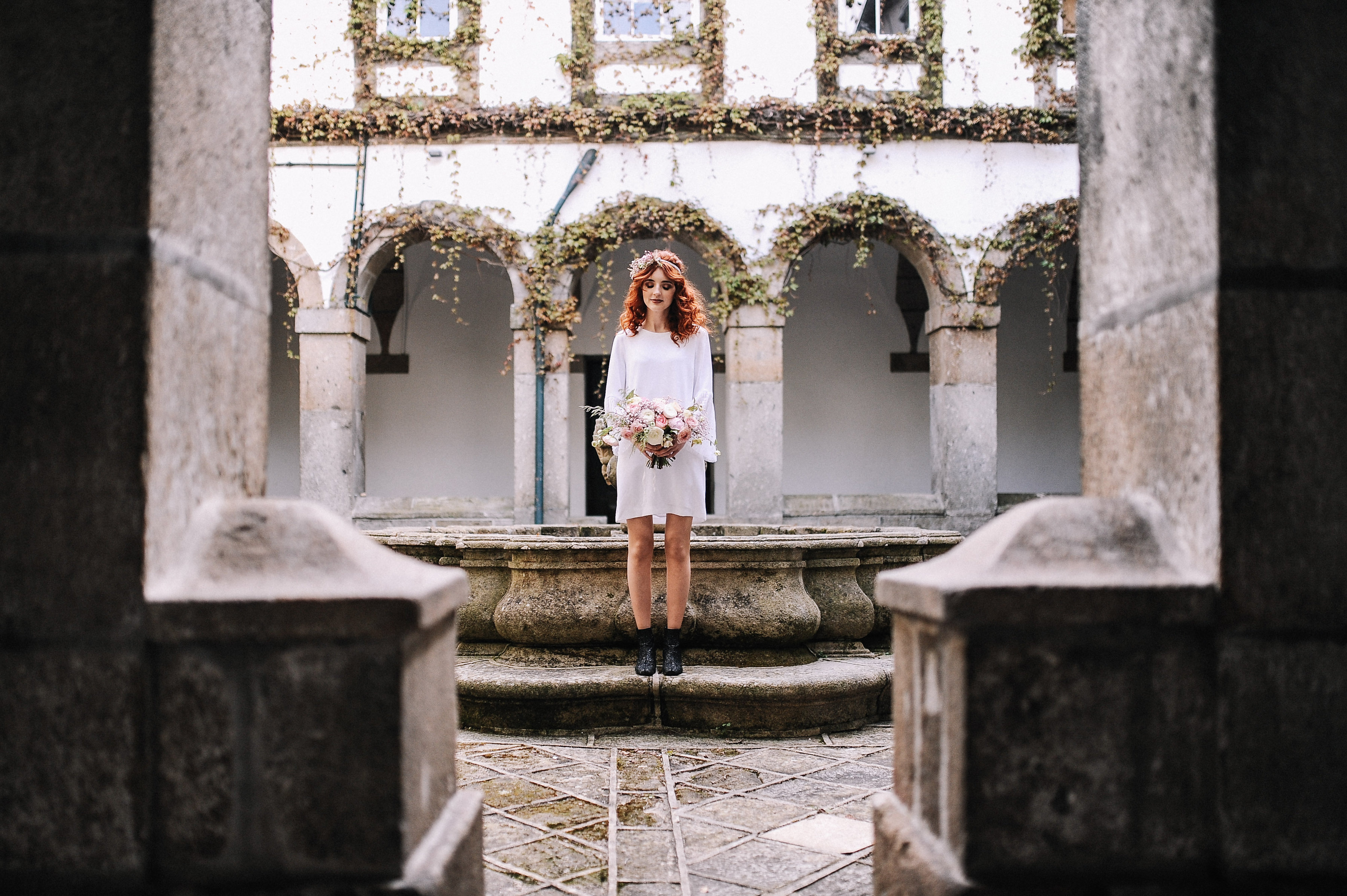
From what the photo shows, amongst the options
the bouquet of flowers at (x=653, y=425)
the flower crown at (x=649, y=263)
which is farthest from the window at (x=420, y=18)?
the bouquet of flowers at (x=653, y=425)

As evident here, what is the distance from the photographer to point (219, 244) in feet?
→ 5.09

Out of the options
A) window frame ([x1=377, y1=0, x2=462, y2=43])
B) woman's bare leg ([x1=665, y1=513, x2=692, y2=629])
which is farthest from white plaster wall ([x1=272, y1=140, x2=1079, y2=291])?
woman's bare leg ([x1=665, y1=513, x2=692, y2=629])

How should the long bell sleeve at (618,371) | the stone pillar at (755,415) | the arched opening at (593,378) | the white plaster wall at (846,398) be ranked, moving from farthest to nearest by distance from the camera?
the white plaster wall at (846,398) < the arched opening at (593,378) < the stone pillar at (755,415) < the long bell sleeve at (618,371)

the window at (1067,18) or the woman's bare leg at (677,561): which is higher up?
the window at (1067,18)

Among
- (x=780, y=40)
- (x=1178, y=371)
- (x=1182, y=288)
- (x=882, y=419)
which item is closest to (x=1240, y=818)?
(x=1178, y=371)

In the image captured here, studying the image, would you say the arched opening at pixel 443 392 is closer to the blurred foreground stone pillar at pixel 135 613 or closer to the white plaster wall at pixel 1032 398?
the white plaster wall at pixel 1032 398

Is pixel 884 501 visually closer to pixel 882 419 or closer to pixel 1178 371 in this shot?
pixel 882 419

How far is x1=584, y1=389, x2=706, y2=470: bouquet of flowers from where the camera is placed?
130 inches

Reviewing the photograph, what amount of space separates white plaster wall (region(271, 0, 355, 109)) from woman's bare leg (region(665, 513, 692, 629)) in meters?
7.29

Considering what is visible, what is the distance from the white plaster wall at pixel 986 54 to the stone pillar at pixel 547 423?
4438 millimetres

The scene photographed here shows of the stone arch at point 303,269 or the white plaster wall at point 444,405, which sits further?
the white plaster wall at point 444,405

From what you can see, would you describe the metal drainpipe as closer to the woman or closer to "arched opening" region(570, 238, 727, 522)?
"arched opening" region(570, 238, 727, 522)

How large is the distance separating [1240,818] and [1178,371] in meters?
0.65

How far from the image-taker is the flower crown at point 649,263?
341 cm
